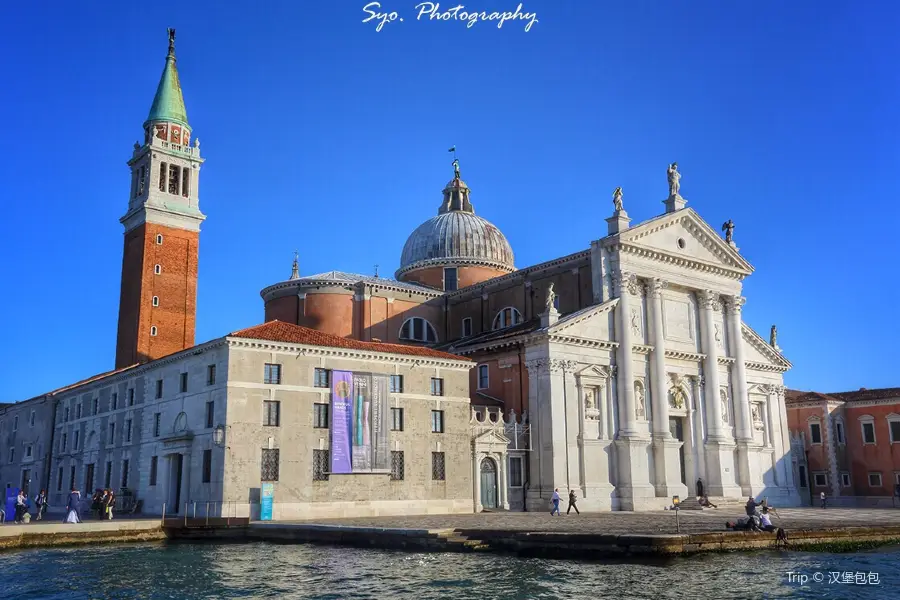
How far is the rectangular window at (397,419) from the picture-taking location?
1336 inches

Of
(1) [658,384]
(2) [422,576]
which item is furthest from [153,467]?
(1) [658,384]

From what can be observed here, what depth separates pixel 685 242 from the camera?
45250 mm

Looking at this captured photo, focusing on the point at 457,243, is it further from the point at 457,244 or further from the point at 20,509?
the point at 20,509

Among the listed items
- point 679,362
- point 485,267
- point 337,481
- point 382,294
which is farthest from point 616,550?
point 485,267

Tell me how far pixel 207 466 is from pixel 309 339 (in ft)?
19.0

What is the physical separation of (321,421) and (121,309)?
23384 millimetres

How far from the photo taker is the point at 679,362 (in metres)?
44.2

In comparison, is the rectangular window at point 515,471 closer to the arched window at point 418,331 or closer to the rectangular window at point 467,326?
the rectangular window at point 467,326

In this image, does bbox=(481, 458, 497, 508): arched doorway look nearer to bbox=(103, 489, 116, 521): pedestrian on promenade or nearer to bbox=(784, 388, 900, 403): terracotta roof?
bbox=(103, 489, 116, 521): pedestrian on promenade

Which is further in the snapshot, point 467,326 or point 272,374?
point 467,326

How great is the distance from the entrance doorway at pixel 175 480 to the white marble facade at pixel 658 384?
1475 cm

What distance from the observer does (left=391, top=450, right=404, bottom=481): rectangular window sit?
3356cm

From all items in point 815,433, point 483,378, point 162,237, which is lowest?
point 815,433

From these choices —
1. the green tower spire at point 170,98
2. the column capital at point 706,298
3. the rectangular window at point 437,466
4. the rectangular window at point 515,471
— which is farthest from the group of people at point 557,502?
the green tower spire at point 170,98
